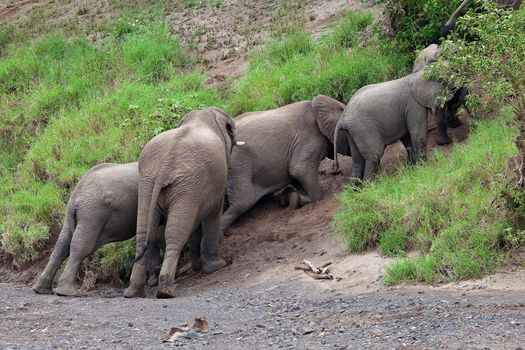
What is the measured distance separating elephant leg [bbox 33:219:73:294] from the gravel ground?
1140mm

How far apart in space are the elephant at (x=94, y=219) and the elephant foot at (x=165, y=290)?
52.4 inches

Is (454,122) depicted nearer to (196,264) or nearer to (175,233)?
(196,264)

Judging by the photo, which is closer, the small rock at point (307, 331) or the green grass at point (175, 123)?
the small rock at point (307, 331)

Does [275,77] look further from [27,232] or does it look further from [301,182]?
[27,232]

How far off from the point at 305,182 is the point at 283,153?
0.51m

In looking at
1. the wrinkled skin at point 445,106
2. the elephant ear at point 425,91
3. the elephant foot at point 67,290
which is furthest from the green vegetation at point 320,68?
the elephant foot at point 67,290

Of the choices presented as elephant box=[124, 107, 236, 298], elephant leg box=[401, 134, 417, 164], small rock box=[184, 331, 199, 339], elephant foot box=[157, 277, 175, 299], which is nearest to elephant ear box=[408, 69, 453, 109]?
elephant leg box=[401, 134, 417, 164]

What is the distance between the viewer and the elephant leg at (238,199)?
1424 cm

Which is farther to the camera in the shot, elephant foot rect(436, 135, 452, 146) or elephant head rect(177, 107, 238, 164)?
elephant foot rect(436, 135, 452, 146)

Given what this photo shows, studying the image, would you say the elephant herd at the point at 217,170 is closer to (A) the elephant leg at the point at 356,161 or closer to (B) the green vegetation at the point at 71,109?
(A) the elephant leg at the point at 356,161

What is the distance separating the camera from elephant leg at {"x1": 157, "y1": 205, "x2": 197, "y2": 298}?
39.6 ft

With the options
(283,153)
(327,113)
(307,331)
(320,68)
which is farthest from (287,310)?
(320,68)

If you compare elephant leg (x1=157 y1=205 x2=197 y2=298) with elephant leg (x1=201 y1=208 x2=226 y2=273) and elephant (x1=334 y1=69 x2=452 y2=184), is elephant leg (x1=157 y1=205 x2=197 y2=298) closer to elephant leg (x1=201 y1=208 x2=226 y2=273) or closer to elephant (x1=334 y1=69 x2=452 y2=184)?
elephant leg (x1=201 y1=208 x2=226 y2=273)

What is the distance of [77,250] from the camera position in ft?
42.3
